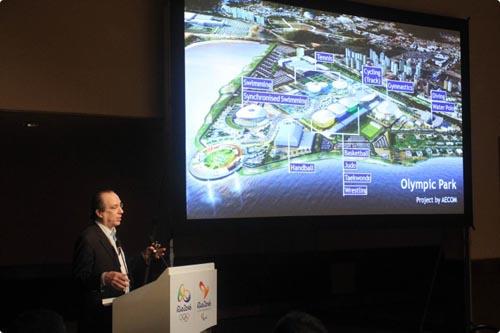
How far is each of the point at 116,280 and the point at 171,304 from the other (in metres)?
0.41

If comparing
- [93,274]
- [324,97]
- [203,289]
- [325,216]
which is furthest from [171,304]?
[324,97]

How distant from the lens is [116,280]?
9.52 ft

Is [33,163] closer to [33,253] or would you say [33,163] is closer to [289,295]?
[33,253]

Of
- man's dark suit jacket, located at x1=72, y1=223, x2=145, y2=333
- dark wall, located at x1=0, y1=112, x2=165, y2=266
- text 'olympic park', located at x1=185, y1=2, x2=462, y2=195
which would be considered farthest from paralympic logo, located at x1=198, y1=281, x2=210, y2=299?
dark wall, located at x1=0, y1=112, x2=165, y2=266

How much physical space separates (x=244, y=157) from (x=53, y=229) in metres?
2.70

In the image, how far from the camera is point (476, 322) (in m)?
5.01

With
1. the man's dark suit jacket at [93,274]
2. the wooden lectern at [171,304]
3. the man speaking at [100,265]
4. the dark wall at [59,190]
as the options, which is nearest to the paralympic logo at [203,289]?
the wooden lectern at [171,304]

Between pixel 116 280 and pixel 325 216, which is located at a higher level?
pixel 325 216

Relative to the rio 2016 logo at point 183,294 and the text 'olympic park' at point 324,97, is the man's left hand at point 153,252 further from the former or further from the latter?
the text 'olympic park' at point 324,97

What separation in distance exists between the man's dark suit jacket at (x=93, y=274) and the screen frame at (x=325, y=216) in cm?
73

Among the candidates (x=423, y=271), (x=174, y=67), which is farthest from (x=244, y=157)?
(x=423, y=271)

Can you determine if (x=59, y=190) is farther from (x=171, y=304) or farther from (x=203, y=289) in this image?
(x=171, y=304)

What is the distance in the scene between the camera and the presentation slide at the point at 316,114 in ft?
12.5

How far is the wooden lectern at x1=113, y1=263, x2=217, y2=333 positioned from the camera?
2.63 metres
